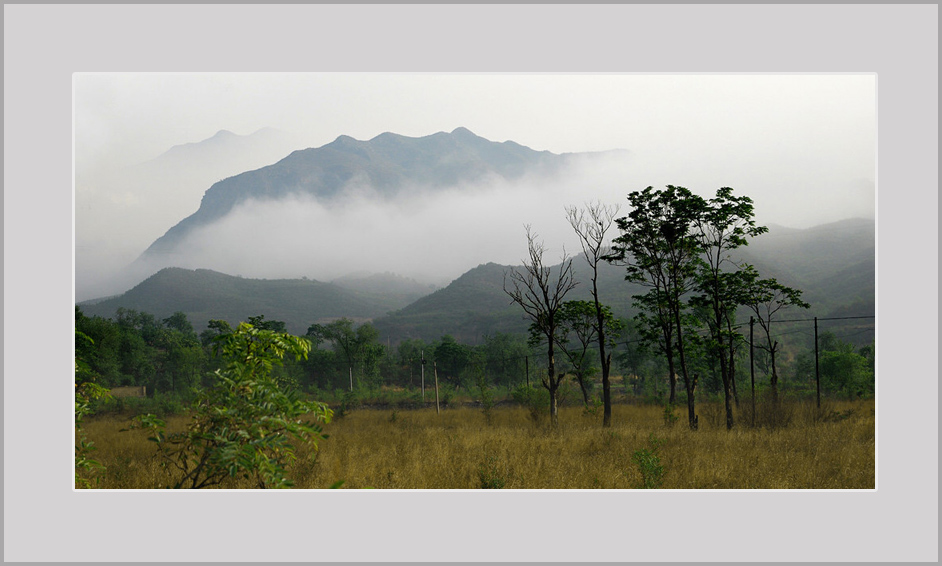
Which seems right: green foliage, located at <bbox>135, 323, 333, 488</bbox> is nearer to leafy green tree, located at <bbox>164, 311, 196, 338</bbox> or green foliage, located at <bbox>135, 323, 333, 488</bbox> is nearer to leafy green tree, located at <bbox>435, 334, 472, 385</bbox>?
leafy green tree, located at <bbox>435, 334, 472, 385</bbox>

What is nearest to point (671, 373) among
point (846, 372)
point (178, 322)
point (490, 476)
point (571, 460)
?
point (571, 460)

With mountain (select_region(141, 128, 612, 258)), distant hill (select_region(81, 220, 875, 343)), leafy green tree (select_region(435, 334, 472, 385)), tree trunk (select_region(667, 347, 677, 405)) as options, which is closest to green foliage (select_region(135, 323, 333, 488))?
tree trunk (select_region(667, 347, 677, 405))

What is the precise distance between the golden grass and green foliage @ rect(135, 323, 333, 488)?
1500mm

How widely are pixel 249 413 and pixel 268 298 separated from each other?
33.6 m

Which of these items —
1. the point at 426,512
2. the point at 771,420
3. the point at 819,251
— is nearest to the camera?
the point at 426,512

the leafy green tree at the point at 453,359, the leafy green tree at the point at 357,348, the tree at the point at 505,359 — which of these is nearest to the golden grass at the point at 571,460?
the leafy green tree at the point at 357,348

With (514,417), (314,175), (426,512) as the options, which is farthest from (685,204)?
(314,175)

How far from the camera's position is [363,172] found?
1006 inches

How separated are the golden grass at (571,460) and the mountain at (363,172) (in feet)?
25.9

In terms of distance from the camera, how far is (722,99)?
262 inches

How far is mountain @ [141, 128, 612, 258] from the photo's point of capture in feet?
54.3

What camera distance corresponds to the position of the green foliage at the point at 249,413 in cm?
359
